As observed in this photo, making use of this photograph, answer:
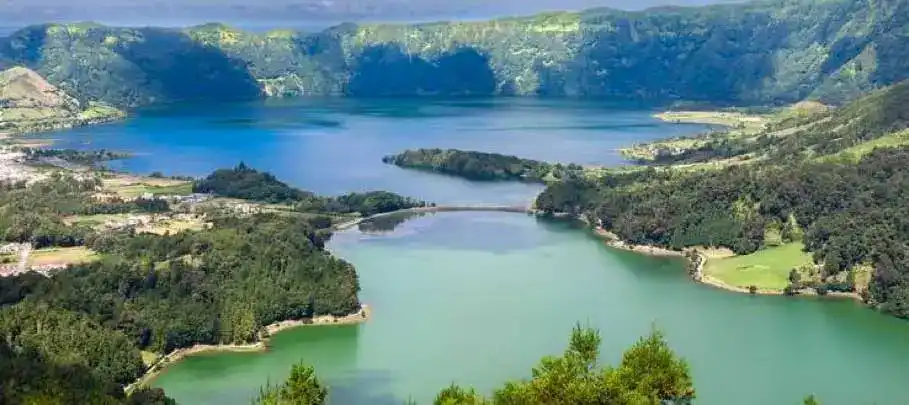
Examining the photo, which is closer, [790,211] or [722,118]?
[790,211]

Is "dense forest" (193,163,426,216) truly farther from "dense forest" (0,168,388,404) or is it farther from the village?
"dense forest" (0,168,388,404)

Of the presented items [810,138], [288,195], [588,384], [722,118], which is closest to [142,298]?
[588,384]

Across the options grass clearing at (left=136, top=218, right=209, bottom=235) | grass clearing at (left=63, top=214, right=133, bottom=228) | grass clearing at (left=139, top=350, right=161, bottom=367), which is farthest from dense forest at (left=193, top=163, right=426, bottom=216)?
grass clearing at (left=139, top=350, right=161, bottom=367)

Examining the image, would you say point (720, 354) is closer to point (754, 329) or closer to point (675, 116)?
point (754, 329)

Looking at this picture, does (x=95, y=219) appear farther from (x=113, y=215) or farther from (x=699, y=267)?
(x=699, y=267)

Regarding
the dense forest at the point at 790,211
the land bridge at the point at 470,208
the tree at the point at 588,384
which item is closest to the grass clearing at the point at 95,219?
the land bridge at the point at 470,208

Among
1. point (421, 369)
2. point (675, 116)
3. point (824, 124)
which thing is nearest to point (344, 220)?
point (421, 369)

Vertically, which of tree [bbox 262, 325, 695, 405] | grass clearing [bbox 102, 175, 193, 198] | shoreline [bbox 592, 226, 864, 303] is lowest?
grass clearing [bbox 102, 175, 193, 198]

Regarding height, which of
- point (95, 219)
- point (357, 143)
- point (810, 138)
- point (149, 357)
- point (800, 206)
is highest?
point (810, 138)
